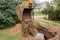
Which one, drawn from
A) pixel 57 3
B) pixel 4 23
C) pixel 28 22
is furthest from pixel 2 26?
pixel 57 3

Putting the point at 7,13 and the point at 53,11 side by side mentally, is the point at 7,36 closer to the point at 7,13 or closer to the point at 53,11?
the point at 7,13

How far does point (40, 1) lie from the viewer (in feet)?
143

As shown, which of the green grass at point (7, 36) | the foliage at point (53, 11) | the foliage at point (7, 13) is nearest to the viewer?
the green grass at point (7, 36)

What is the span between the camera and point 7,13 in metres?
17.5

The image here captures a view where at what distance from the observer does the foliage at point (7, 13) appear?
16.9 m

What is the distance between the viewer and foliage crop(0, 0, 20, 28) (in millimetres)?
16947

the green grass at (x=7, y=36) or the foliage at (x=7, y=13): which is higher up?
the foliage at (x=7, y=13)

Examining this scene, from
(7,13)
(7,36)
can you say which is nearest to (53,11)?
(7,13)

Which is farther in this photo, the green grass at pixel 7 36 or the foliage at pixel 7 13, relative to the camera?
the foliage at pixel 7 13

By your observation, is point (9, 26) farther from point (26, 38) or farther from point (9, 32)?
point (26, 38)

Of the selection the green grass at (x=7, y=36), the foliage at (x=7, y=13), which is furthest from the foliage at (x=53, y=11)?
the green grass at (x=7, y=36)

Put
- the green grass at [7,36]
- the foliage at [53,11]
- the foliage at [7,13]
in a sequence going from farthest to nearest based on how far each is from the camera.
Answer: the foliage at [53,11] → the foliage at [7,13] → the green grass at [7,36]

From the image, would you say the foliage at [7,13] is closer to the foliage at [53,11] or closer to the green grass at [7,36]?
the green grass at [7,36]

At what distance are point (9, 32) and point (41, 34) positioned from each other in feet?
9.89
